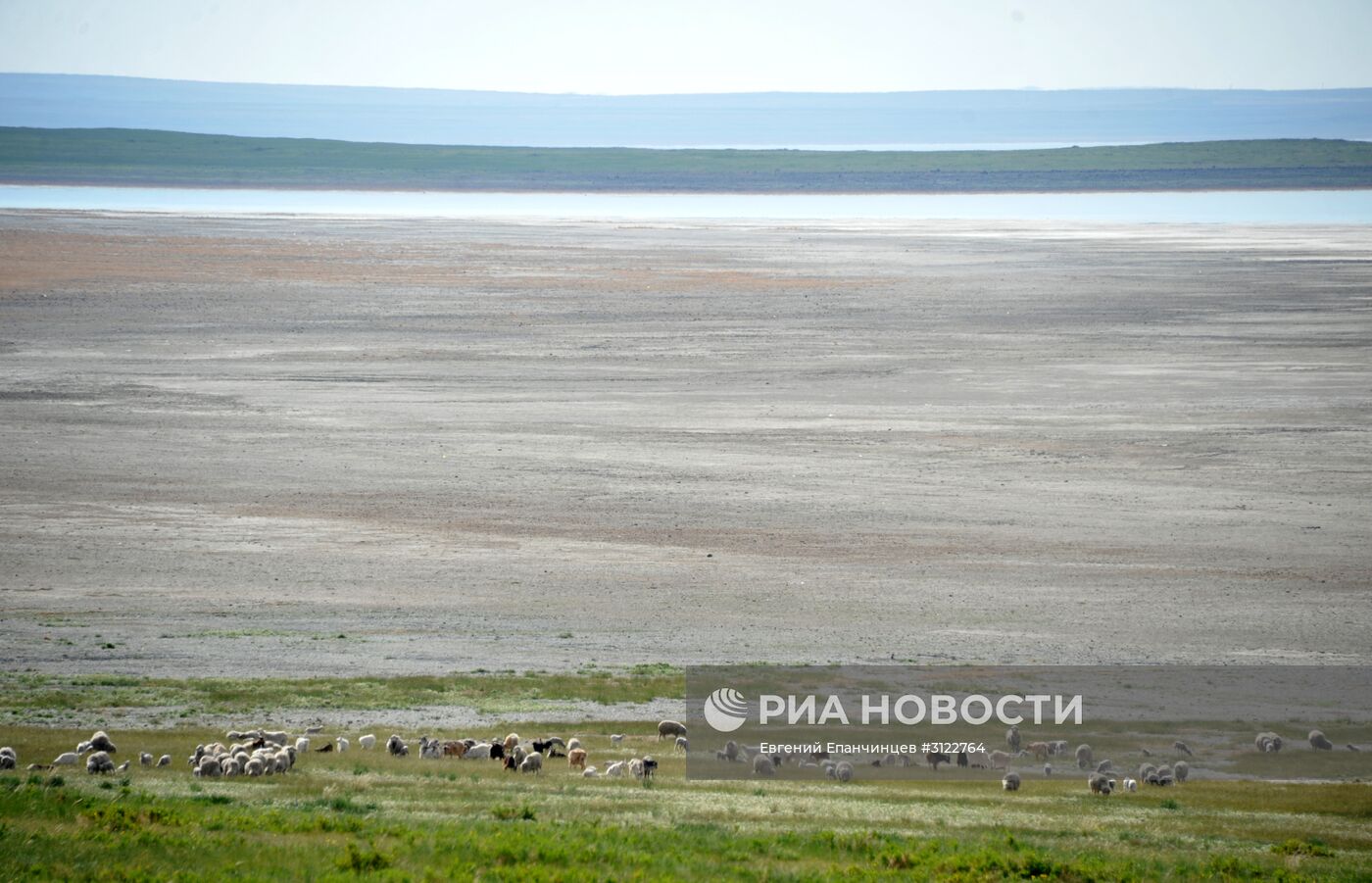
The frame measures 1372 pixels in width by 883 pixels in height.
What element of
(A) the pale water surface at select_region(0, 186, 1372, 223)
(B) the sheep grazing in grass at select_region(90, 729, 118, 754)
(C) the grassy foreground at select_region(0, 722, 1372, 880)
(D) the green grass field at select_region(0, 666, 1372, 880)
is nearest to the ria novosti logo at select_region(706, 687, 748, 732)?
(D) the green grass field at select_region(0, 666, 1372, 880)

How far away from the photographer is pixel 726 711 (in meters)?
15.6

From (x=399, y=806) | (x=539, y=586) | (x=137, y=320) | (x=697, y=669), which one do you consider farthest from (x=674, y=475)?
(x=137, y=320)

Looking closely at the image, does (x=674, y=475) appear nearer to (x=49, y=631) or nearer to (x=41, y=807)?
→ (x=49, y=631)

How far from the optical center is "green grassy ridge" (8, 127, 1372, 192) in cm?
12600

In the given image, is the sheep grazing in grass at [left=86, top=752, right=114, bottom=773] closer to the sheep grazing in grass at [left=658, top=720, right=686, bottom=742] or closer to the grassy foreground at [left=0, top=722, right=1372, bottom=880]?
the grassy foreground at [left=0, top=722, right=1372, bottom=880]

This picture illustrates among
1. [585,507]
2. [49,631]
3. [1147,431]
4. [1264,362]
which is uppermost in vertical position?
[1264,362]

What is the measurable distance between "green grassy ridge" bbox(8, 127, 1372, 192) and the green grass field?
114 metres

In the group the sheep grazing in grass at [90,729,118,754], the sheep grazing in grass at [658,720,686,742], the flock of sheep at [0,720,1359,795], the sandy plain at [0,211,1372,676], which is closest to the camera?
the flock of sheep at [0,720,1359,795]

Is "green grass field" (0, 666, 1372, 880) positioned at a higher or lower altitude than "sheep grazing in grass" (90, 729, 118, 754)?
lower

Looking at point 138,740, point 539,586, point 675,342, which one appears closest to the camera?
point 138,740

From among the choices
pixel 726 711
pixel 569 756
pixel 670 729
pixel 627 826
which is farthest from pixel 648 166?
pixel 627 826

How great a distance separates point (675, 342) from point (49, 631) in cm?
2755

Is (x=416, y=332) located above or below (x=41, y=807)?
above

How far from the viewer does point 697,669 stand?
1720 centimetres
